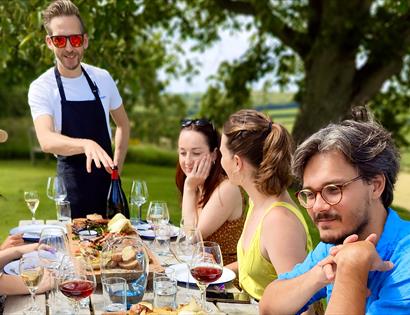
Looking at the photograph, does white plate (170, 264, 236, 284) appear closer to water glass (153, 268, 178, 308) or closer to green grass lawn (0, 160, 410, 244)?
water glass (153, 268, 178, 308)

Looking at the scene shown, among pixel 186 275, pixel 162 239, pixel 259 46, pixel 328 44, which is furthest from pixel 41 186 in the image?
pixel 186 275

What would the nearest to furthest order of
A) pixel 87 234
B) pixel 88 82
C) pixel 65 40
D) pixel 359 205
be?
1. pixel 359 205
2. pixel 87 234
3. pixel 65 40
4. pixel 88 82

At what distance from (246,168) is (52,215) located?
8.02m

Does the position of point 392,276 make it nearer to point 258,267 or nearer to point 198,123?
point 258,267

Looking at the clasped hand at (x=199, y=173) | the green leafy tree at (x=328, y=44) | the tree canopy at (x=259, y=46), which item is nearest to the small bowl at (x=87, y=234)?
the clasped hand at (x=199, y=173)

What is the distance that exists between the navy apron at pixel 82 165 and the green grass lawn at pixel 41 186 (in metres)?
0.29

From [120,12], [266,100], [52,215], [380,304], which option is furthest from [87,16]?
[266,100]

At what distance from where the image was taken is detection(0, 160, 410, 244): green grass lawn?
1064 centimetres

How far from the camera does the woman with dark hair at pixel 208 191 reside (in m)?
3.73

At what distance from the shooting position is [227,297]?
109 inches

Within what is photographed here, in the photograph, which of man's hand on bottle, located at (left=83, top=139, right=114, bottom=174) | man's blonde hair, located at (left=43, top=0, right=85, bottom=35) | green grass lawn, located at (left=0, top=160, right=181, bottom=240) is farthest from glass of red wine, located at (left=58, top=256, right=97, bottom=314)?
man's blonde hair, located at (left=43, top=0, right=85, bottom=35)

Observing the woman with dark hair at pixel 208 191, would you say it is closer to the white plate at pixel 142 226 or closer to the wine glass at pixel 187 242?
the white plate at pixel 142 226

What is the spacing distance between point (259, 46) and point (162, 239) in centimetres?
1171

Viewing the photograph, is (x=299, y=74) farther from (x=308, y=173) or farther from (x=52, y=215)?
(x=308, y=173)
